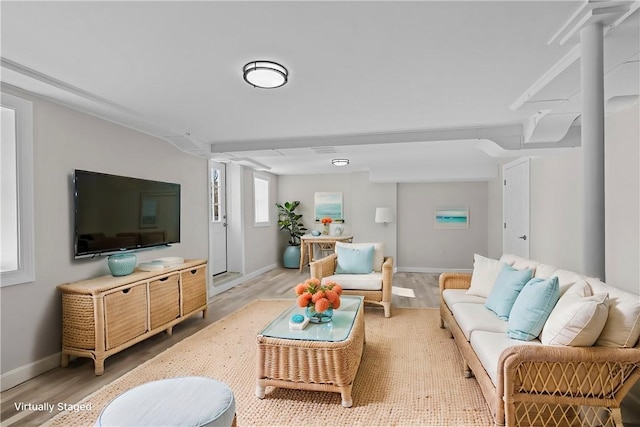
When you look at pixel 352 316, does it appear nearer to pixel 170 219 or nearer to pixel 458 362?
pixel 458 362

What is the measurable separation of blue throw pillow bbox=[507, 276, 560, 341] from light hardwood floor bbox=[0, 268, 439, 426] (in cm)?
219

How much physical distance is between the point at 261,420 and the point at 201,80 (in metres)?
2.32

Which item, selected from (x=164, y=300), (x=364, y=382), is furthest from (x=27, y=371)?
(x=364, y=382)

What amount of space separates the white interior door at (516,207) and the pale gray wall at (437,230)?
51.9 inches

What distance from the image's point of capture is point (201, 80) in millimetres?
2512

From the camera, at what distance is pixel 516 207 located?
5105 millimetres

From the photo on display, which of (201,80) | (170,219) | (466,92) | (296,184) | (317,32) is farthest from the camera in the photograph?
(296,184)

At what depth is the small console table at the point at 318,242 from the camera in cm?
691

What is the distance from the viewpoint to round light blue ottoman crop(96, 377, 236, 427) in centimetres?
129

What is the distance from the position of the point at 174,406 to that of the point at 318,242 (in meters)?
5.68

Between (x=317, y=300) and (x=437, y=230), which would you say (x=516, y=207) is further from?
(x=317, y=300)

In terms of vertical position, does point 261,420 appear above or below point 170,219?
below

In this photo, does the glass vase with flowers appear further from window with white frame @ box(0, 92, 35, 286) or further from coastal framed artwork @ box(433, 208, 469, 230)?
coastal framed artwork @ box(433, 208, 469, 230)

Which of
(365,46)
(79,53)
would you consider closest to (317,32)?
(365,46)
